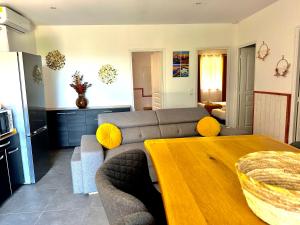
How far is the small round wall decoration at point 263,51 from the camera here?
157 inches

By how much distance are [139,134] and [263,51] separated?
2.82 meters

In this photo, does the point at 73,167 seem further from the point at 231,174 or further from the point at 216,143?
the point at 231,174

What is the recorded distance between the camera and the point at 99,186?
88cm

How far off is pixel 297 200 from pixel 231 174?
1.64ft

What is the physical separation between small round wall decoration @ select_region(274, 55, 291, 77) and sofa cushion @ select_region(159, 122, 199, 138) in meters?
1.66

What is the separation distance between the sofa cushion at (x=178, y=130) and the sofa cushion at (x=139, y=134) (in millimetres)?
107

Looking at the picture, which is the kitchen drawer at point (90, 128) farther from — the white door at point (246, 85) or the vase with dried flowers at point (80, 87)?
the white door at point (246, 85)

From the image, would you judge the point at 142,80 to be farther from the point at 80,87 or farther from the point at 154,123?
the point at 154,123

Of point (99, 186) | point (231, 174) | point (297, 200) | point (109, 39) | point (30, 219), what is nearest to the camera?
point (297, 200)

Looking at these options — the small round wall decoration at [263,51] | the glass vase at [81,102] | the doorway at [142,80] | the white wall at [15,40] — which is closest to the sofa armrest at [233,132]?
the small round wall decoration at [263,51]

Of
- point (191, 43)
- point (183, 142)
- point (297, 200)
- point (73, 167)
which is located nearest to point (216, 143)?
point (183, 142)

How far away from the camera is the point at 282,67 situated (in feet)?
11.8

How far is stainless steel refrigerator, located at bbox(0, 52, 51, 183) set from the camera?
2822 millimetres

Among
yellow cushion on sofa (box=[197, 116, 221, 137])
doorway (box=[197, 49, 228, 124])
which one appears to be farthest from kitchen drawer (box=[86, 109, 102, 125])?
doorway (box=[197, 49, 228, 124])
